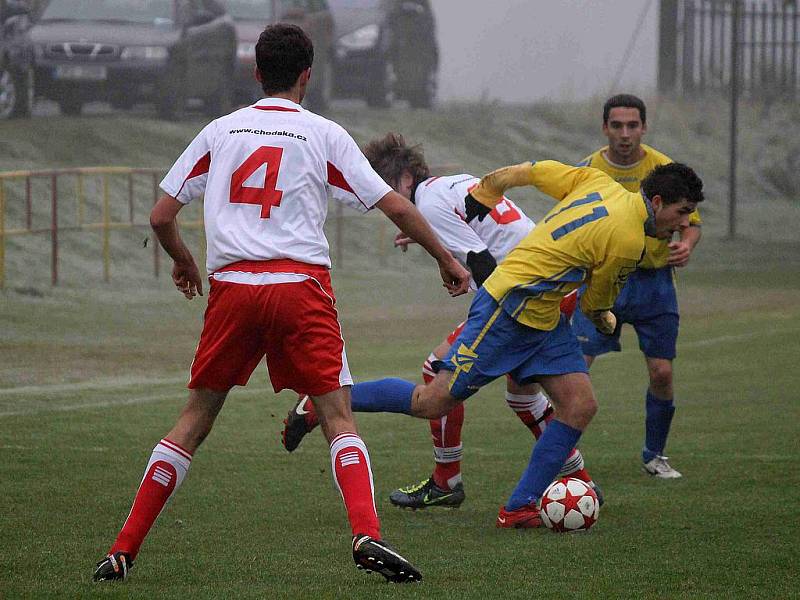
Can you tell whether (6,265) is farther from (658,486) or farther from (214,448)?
(658,486)

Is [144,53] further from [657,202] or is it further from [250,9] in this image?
[657,202]

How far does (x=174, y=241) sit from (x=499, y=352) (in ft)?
5.36

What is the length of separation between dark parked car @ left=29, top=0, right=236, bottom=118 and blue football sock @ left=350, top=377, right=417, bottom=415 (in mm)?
14422

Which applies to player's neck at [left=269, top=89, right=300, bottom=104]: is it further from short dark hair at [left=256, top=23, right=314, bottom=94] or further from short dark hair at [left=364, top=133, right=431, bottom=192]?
short dark hair at [left=364, top=133, right=431, bottom=192]

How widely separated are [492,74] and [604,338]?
20545 mm

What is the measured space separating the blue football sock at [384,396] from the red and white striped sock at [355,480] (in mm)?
1336

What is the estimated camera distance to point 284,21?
898 inches

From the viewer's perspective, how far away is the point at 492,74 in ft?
92.1

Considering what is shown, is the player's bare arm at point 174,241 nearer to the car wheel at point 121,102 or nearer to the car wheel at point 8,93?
the car wheel at point 8,93

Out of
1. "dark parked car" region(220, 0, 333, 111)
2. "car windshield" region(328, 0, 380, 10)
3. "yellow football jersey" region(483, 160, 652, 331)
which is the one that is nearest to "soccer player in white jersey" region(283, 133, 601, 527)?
"yellow football jersey" region(483, 160, 652, 331)

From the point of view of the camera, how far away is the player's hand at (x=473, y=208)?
22.5 feet

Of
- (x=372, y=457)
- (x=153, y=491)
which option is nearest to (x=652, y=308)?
(x=372, y=457)

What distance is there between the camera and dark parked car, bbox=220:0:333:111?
2200cm

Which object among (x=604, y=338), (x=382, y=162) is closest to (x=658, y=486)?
(x=604, y=338)
